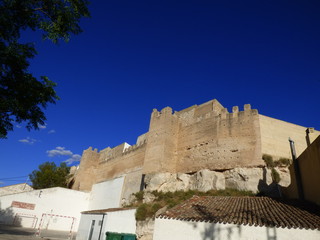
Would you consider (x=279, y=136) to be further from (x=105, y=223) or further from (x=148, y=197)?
(x=105, y=223)

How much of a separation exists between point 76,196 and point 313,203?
1026 inches

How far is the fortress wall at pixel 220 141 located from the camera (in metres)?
17.1

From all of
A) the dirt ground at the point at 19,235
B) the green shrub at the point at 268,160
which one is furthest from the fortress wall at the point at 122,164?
the green shrub at the point at 268,160

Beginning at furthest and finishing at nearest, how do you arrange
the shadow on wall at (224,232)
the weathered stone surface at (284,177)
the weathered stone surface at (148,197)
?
the weathered stone surface at (148,197) → the weathered stone surface at (284,177) → the shadow on wall at (224,232)

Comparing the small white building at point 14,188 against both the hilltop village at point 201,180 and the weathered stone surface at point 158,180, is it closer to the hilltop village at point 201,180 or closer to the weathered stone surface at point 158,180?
the hilltop village at point 201,180

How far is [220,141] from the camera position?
18.8 metres

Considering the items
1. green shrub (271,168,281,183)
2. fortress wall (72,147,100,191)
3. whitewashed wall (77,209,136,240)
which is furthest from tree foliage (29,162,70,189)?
green shrub (271,168,281,183)

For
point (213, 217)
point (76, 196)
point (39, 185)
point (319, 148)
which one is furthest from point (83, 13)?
point (39, 185)

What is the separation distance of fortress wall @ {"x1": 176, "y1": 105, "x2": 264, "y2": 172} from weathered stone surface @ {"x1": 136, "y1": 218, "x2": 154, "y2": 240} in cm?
642

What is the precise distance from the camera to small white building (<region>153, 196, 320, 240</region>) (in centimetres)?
822

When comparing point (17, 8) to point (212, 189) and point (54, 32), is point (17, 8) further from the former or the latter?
point (212, 189)

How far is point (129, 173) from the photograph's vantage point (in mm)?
25859

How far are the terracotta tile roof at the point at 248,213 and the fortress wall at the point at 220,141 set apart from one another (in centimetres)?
469

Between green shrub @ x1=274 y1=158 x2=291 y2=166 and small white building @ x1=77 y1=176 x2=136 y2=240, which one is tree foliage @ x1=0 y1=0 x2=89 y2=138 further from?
green shrub @ x1=274 y1=158 x2=291 y2=166
